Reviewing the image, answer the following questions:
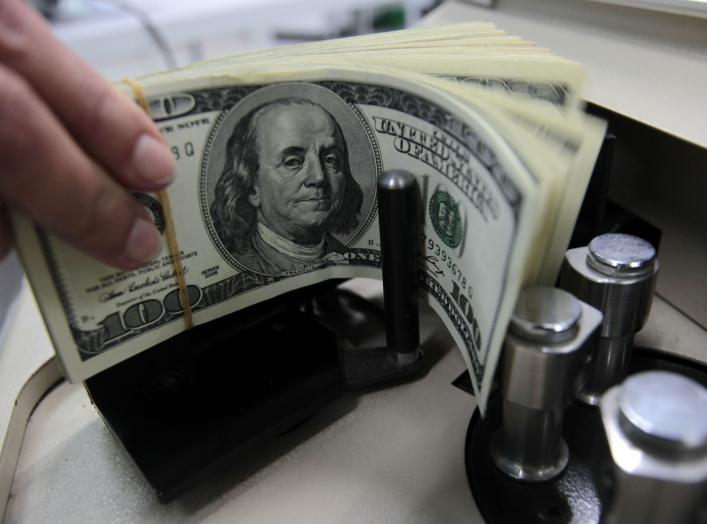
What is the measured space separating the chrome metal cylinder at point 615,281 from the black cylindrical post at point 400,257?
90 mm

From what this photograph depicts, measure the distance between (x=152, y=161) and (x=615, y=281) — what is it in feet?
0.80

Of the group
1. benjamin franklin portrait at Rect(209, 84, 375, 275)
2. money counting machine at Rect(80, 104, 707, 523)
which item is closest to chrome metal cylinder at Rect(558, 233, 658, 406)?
money counting machine at Rect(80, 104, 707, 523)

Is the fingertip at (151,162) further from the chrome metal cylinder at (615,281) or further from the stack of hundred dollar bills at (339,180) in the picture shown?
the chrome metal cylinder at (615,281)

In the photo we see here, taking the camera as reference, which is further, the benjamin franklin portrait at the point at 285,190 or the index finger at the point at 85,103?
the benjamin franklin portrait at the point at 285,190

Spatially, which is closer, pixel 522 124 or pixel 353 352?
pixel 522 124

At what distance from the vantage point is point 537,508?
0.31m

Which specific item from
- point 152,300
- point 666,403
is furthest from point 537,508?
point 152,300

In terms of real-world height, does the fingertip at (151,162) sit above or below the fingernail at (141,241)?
above

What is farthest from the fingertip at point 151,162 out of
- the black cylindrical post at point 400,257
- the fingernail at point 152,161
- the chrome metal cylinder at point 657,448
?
the chrome metal cylinder at point 657,448

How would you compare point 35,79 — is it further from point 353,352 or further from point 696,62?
point 696,62

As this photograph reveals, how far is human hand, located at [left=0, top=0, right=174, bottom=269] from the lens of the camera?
0.75 feet

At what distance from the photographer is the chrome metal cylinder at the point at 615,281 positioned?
1.02 feet

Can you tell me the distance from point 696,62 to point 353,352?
0.32 metres

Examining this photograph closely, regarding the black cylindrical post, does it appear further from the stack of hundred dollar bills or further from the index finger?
the index finger
